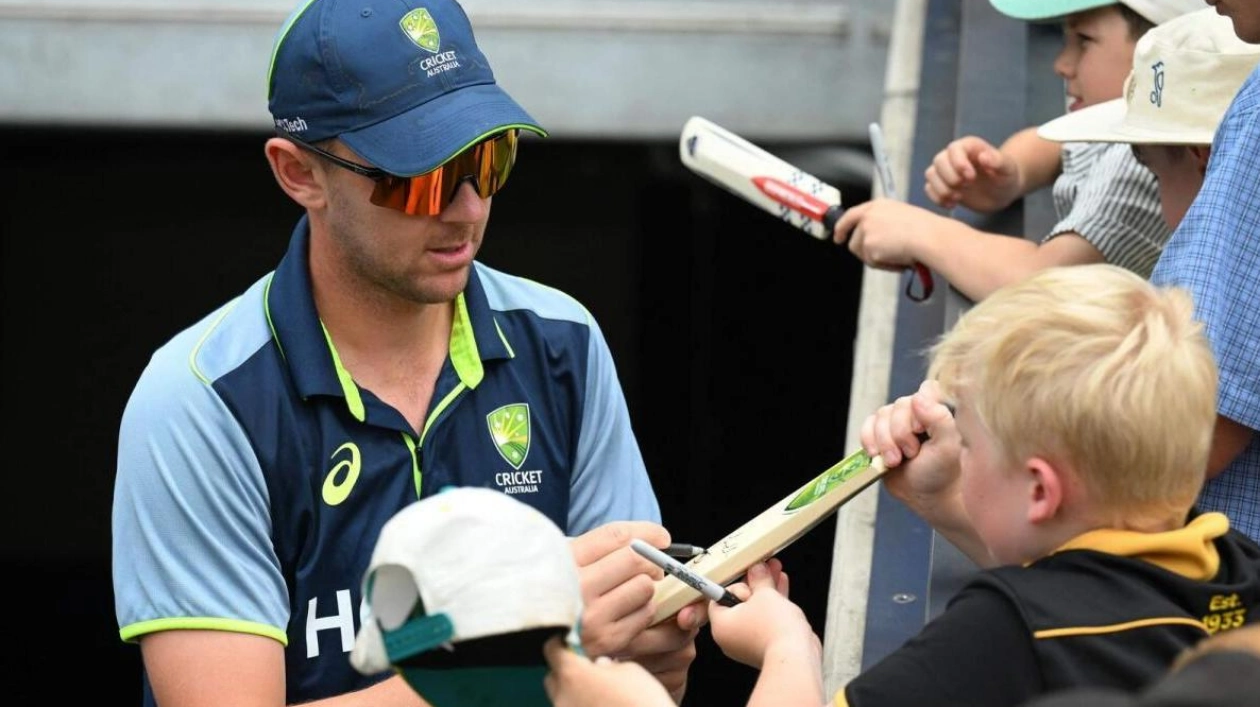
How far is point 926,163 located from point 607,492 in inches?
79.9

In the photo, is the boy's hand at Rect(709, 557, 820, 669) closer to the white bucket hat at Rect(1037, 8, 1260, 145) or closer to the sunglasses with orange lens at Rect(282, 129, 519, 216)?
the sunglasses with orange lens at Rect(282, 129, 519, 216)

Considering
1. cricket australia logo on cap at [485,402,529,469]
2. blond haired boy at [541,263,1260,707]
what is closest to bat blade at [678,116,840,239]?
cricket australia logo on cap at [485,402,529,469]

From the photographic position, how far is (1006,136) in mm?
4469

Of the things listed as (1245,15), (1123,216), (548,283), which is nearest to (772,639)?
(1245,15)

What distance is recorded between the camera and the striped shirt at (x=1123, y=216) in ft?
11.7

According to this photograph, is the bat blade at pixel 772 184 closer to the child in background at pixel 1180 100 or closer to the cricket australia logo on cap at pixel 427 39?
the child in background at pixel 1180 100

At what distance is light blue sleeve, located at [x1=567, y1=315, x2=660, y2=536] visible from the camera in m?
2.81

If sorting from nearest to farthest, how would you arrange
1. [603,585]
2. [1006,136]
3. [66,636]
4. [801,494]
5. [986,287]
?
[603,585]
[801,494]
[986,287]
[1006,136]
[66,636]

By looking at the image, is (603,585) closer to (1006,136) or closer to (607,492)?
(607,492)

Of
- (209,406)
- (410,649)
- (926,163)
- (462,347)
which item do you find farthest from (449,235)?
(926,163)

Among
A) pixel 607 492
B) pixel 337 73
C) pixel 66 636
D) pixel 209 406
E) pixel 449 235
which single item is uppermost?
pixel 337 73

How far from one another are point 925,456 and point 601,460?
0.59m

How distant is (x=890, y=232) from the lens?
3.88m

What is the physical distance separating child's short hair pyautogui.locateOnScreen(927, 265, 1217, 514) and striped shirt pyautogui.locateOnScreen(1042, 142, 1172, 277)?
63.3 inches
